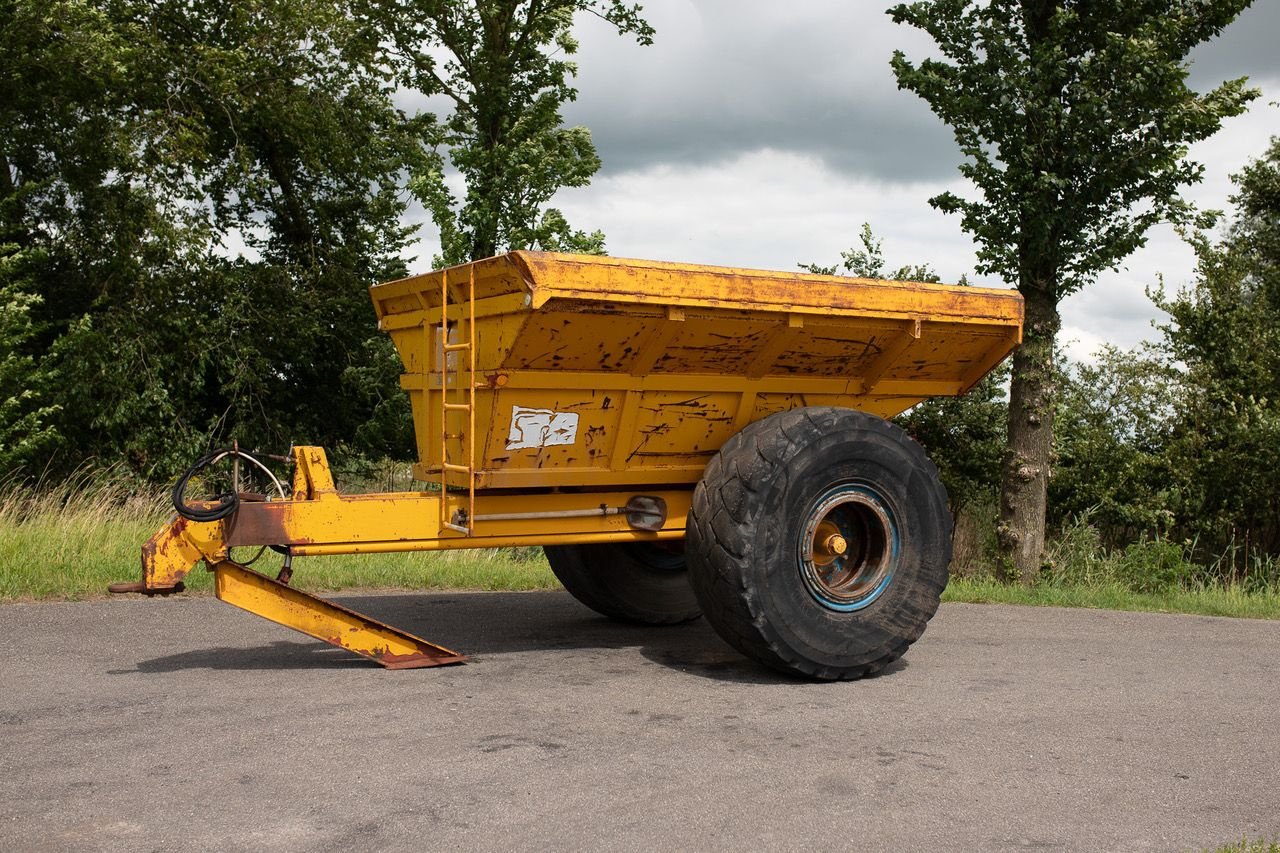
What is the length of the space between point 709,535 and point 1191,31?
8.75m

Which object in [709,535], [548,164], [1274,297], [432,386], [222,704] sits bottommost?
[222,704]

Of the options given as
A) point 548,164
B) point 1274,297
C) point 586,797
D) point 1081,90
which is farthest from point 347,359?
point 586,797

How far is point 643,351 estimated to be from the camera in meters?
6.45

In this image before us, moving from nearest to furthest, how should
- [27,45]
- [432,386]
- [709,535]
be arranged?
[709,535]
[432,386]
[27,45]

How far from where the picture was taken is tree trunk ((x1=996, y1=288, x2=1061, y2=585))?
12477 mm

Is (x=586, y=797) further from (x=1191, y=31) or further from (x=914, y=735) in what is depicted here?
(x=1191, y=31)

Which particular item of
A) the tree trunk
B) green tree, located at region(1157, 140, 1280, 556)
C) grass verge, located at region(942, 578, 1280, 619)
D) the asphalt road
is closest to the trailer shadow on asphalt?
the asphalt road

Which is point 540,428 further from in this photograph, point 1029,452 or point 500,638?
point 1029,452

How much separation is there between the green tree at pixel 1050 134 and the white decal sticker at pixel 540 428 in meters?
7.01

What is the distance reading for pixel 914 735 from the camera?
5.43 m

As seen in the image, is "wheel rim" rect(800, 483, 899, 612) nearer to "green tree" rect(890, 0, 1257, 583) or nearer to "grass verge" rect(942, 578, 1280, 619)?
"grass verge" rect(942, 578, 1280, 619)

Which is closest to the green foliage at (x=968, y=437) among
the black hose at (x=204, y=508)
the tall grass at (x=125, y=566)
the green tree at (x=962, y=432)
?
the green tree at (x=962, y=432)

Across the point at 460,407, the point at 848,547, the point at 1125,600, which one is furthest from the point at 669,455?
the point at 1125,600

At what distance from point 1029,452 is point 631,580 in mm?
6097
